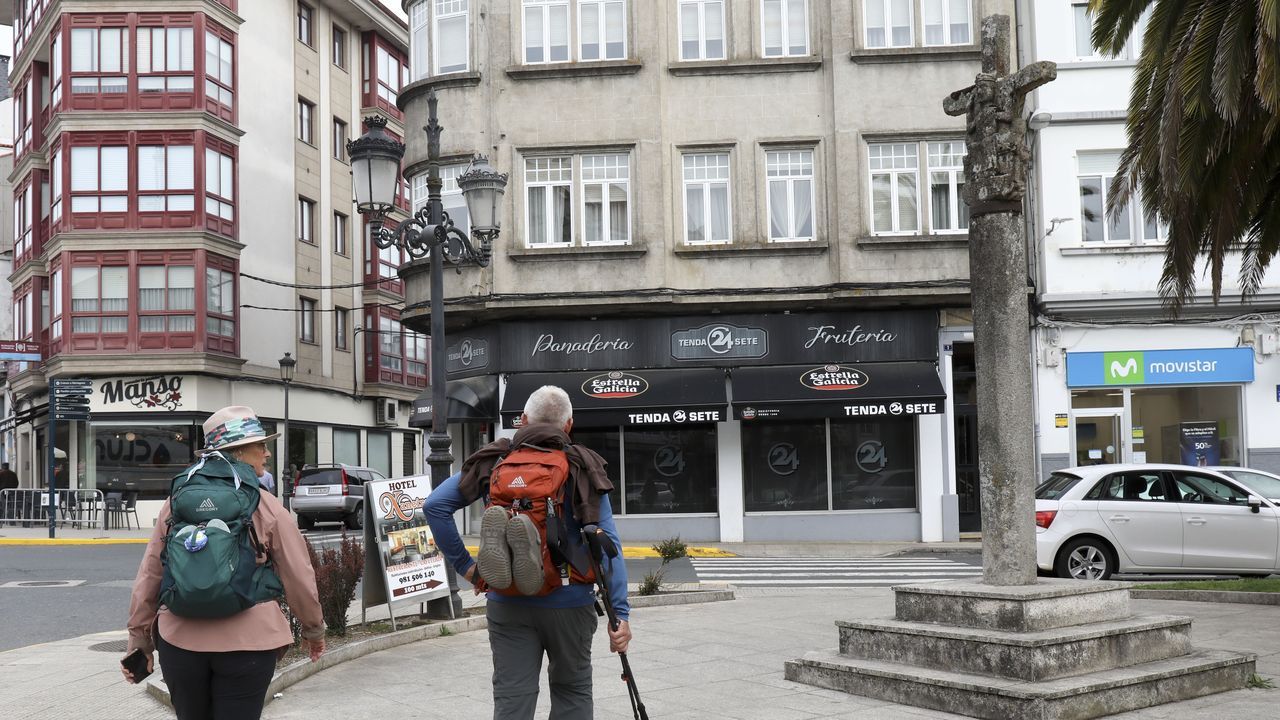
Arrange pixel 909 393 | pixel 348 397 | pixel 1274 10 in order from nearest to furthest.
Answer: pixel 1274 10 → pixel 909 393 → pixel 348 397

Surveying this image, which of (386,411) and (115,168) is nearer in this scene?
(115,168)

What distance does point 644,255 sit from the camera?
2439 cm

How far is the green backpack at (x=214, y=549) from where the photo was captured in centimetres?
453

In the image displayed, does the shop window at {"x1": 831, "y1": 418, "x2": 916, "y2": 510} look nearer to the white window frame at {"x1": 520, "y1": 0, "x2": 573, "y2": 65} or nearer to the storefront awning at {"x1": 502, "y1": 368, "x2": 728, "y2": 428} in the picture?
the storefront awning at {"x1": 502, "y1": 368, "x2": 728, "y2": 428}

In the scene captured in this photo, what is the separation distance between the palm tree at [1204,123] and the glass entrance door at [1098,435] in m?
9.96

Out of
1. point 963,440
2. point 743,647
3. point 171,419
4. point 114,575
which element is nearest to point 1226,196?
point 743,647

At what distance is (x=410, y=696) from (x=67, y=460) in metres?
31.9

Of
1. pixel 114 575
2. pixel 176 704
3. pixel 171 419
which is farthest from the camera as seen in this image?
pixel 171 419

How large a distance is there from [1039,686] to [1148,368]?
18.3m

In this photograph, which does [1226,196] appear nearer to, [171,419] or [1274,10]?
[1274,10]

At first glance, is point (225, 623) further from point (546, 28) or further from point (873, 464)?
point (546, 28)

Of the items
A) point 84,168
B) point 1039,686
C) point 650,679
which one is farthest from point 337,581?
point 84,168

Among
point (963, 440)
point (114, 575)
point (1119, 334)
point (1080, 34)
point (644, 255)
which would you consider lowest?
point (114, 575)

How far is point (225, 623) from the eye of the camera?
15.4 feet
